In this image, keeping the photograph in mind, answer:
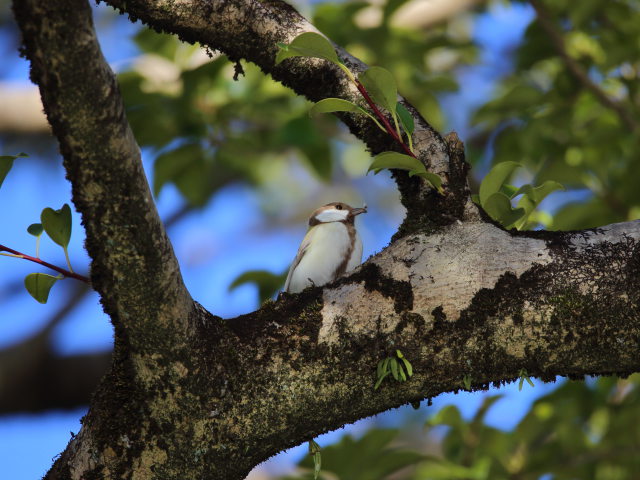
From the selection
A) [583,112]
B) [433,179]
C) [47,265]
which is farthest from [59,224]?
[583,112]

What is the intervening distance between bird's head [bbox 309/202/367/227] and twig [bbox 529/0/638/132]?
142 centimetres

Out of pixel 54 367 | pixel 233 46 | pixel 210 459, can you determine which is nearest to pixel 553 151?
pixel 233 46

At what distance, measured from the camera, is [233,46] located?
2.14m

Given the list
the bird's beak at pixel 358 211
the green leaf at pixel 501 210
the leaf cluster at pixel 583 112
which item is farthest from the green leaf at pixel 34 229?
the leaf cluster at pixel 583 112

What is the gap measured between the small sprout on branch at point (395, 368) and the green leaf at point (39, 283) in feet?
2.95

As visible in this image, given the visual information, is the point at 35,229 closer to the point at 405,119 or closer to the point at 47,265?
the point at 47,265

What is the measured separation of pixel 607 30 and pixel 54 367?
158 inches

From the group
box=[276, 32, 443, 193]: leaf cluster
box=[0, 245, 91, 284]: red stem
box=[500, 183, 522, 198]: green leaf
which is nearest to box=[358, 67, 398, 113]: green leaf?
box=[276, 32, 443, 193]: leaf cluster

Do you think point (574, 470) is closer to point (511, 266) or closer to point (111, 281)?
point (511, 266)

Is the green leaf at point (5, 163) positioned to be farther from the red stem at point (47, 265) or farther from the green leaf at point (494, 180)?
the green leaf at point (494, 180)

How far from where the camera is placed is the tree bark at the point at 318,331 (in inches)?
67.6

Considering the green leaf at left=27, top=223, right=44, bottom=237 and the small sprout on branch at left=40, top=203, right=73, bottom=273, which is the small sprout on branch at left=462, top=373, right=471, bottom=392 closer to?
the small sprout on branch at left=40, top=203, right=73, bottom=273

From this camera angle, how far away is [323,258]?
2930 millimetres

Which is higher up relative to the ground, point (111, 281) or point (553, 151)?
point (553, 151)
